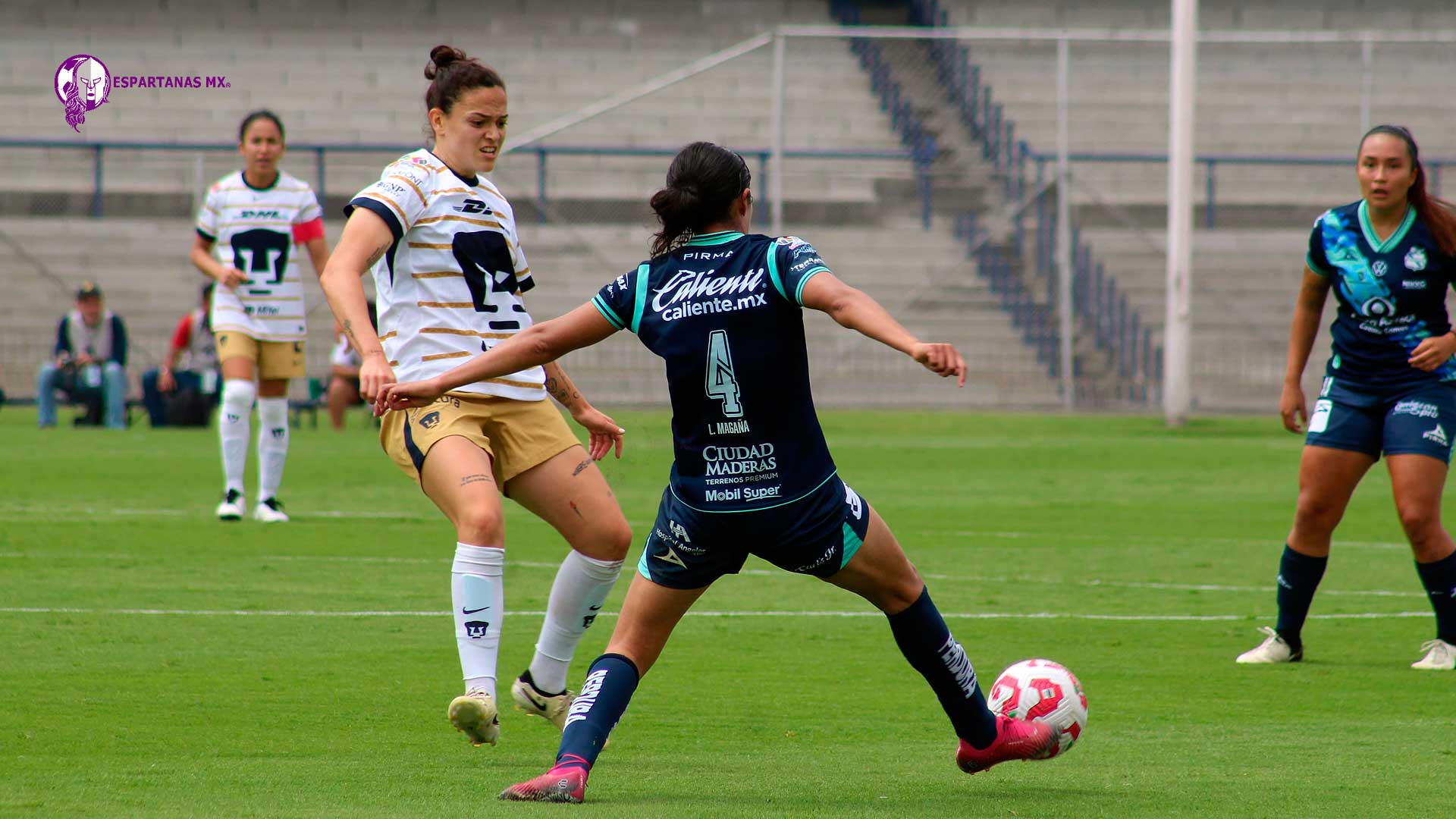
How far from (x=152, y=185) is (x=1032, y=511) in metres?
19.2

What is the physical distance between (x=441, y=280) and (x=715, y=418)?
1572 mm

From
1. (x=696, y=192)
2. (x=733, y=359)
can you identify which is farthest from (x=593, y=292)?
(x=733, y=359)

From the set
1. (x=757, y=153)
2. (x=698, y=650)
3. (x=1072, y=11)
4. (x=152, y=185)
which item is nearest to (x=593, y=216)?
(x=757, y=153)

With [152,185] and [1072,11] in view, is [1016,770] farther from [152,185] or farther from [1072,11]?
[1072,11]

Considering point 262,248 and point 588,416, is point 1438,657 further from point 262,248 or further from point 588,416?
point 262,248

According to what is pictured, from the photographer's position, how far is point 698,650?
285 inches

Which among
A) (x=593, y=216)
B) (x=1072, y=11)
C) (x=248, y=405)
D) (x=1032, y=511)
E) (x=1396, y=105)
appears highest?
(x=1072, y=11)

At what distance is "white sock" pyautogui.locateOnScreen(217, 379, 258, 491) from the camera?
11188 mm

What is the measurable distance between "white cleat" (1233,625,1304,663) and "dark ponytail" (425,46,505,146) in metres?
3.81

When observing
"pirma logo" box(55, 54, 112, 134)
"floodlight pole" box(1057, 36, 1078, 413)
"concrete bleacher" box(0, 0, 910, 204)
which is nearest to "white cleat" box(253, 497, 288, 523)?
"floodlight pole" box(1057, 36, 1078, 413)

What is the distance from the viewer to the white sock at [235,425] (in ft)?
36.7

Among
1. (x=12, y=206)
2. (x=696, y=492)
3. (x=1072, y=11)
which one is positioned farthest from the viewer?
(x=1072, y=11)

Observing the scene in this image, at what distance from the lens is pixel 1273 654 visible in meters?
7.16

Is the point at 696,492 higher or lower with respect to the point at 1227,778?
higher
